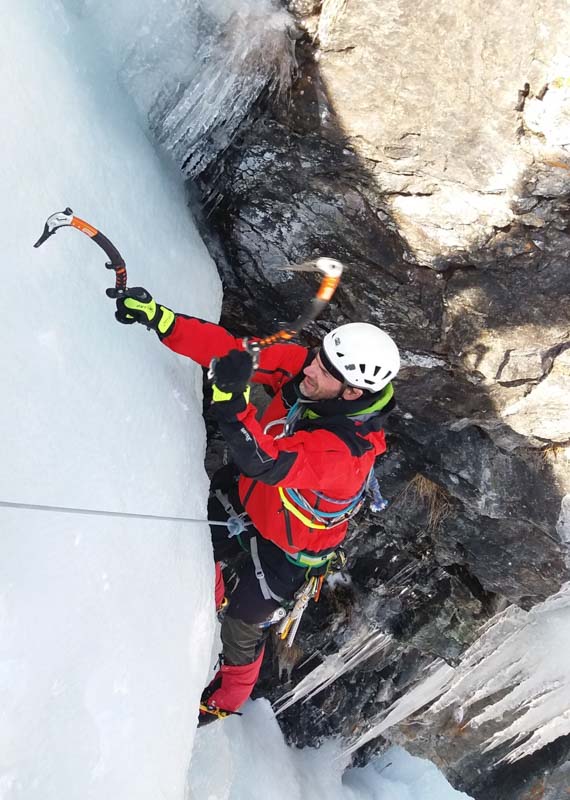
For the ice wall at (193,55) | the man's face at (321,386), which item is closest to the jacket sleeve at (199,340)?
the man's face at (321,386)

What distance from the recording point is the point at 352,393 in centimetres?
314

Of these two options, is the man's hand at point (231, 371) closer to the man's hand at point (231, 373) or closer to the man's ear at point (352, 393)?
the man's hand at point (231, 373)

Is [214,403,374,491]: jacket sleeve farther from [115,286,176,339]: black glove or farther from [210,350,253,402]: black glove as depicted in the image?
[115,286,176,339]: black glove

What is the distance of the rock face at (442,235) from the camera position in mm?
2787

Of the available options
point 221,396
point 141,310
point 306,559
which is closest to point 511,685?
point 306,559

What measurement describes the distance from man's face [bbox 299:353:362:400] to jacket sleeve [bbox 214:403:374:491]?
245 mm

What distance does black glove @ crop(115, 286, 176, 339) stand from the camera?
8.36 feet

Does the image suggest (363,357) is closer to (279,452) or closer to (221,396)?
(279,452)

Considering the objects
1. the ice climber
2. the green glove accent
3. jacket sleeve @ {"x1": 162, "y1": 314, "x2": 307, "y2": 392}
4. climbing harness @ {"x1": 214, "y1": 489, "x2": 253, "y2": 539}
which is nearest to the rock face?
the ice climber

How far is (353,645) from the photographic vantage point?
6.47 metres

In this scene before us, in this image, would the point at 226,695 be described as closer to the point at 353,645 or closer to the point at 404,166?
the point at 353,645

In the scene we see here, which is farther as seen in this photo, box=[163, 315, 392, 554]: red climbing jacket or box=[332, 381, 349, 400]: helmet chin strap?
box=[332, 381, 349, 400]: helmet chin strap

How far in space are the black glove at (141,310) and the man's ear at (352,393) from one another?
93 cm

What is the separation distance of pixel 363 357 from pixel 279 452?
61 cm
